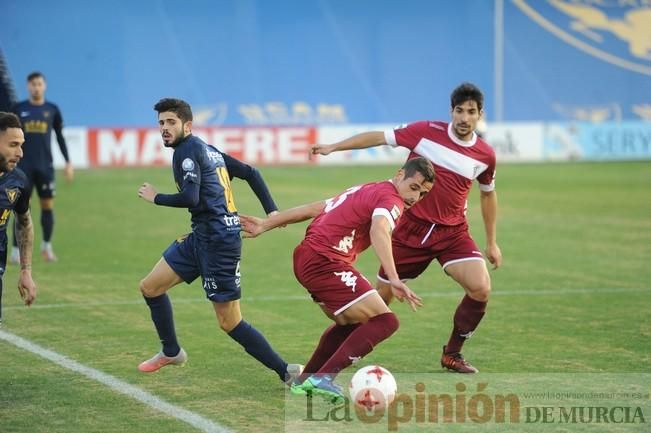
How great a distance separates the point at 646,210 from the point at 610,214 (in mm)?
1036

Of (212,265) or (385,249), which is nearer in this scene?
(385,249)

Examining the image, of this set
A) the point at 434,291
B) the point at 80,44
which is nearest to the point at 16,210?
the point at 434,291

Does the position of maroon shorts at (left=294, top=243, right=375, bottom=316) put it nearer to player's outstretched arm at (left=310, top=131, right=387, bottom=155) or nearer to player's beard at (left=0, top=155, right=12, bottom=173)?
player's outstretched arm at (left=310, top=131, right=387, bottom=155)

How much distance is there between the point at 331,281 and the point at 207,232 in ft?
3.48

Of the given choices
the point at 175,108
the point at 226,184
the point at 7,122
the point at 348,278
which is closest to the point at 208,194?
the point at 226,184

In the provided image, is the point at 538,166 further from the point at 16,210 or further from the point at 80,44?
→ the point at 16,210

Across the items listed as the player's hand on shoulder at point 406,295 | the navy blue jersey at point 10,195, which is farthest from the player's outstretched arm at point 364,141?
the navy blue jersey at point 10,195

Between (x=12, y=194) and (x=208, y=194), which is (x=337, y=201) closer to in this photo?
(x=208, y=194)

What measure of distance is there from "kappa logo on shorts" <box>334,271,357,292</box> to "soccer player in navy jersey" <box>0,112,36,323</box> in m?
2.21

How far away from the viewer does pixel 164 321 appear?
830cm

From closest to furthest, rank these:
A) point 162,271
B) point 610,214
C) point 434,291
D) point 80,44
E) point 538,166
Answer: point 162,271 → point 434,291 → point 610,214 → point 538,166 → point 80,44

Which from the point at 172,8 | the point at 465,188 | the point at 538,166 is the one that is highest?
the point at 172,8

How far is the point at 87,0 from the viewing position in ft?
128

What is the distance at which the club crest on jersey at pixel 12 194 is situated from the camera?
754 cm
